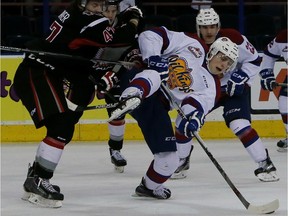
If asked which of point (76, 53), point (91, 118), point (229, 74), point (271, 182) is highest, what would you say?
point (76, 53)

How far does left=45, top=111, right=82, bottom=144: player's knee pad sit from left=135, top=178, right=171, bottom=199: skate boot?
1.60 ft

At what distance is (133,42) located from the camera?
5.62 m

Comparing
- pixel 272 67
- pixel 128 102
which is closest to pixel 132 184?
pixel 128 102

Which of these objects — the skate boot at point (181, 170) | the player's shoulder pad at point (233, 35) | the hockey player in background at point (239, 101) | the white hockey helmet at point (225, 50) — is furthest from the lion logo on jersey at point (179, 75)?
the skate boot at point (181, 170)

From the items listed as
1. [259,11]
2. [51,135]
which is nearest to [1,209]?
[51,135]

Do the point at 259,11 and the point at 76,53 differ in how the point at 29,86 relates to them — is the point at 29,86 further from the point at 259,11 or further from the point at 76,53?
the point at 259,11

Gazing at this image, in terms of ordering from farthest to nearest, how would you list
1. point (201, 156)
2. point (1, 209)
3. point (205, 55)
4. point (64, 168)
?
point (201, 156) → point (64, 168) → point (205, 55) → point (1, 209)

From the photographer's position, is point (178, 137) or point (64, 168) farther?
point (64, 168)

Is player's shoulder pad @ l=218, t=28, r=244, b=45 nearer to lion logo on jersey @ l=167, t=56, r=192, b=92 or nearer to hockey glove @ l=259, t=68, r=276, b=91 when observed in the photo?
lion logo on jersey @ l=167, t=56, r=192, b=92

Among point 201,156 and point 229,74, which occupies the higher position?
point 229,74

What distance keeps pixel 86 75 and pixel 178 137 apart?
33.8 inches

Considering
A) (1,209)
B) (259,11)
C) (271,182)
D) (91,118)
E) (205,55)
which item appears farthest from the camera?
(259,11)

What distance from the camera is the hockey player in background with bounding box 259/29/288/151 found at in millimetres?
6969

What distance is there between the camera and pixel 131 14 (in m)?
6.01
